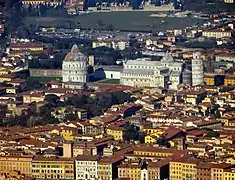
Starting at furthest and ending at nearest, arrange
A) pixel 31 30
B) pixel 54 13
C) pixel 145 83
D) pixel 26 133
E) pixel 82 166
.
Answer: pixel 54 13
pixel 31 30
pixel 145 83
pixel 26 133
pixel 82 166

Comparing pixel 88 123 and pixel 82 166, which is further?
pixel 88 123

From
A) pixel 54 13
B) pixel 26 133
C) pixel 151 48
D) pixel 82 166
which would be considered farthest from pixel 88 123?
pixel 54 13

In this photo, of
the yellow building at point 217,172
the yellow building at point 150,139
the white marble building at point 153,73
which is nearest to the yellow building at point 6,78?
the white marble building at point 153,73

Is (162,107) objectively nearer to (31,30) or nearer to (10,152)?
(10,152)

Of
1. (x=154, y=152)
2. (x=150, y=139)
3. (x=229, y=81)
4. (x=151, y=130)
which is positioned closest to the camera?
(x=154, y=152)

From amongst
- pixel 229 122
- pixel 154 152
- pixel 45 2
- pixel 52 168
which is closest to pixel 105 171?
pixel 52 168

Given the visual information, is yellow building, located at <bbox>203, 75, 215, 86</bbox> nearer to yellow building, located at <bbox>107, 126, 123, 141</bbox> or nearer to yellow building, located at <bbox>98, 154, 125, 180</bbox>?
yellow building, located at <bbox>107, 126, 123, 141</bbox>

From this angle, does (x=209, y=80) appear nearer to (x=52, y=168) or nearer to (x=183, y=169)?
(x=52, y=168)

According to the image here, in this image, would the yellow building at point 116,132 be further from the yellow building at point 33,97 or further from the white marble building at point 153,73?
the white marble building at point 153,73
